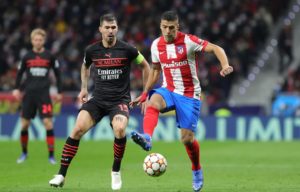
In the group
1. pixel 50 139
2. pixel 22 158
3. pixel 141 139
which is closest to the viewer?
pixel 141 139

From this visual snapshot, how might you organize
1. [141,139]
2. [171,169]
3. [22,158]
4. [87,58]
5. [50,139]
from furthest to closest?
[22,158] < [50,139] < [171,169] < [87,58] < [141,139]

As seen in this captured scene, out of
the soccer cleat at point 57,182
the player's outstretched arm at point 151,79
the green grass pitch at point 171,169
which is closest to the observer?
the soccer cleat at point 57,182

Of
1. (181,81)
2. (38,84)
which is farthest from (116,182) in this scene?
(38,84)

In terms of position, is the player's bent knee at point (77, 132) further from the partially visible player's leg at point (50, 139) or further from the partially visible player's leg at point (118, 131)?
the partially visible player's leg at point (50, 139)

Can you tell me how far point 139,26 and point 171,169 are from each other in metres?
15.4

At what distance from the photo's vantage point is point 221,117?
71.0 feet

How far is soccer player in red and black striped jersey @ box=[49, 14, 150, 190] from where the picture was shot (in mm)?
9820

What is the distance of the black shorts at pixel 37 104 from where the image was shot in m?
14.6

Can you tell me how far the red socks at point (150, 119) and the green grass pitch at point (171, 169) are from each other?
0.91 meters

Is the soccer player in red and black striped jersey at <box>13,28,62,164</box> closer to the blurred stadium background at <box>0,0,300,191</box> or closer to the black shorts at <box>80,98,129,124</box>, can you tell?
the black shorts at <box>80,98,129,124</box>

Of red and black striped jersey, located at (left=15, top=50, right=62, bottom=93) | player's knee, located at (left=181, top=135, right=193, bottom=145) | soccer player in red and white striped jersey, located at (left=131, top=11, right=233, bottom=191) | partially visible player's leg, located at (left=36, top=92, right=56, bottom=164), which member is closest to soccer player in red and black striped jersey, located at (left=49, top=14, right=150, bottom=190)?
soccer player in red and white striped jersey, located at (left=131, top=11, right=233, bottom=191)

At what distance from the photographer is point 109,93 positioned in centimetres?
1007

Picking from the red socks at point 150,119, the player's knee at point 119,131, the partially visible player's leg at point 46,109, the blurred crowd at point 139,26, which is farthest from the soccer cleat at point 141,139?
the blurred crowd at point 139,26

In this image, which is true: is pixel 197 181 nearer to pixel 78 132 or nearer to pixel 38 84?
pixel 78 132
